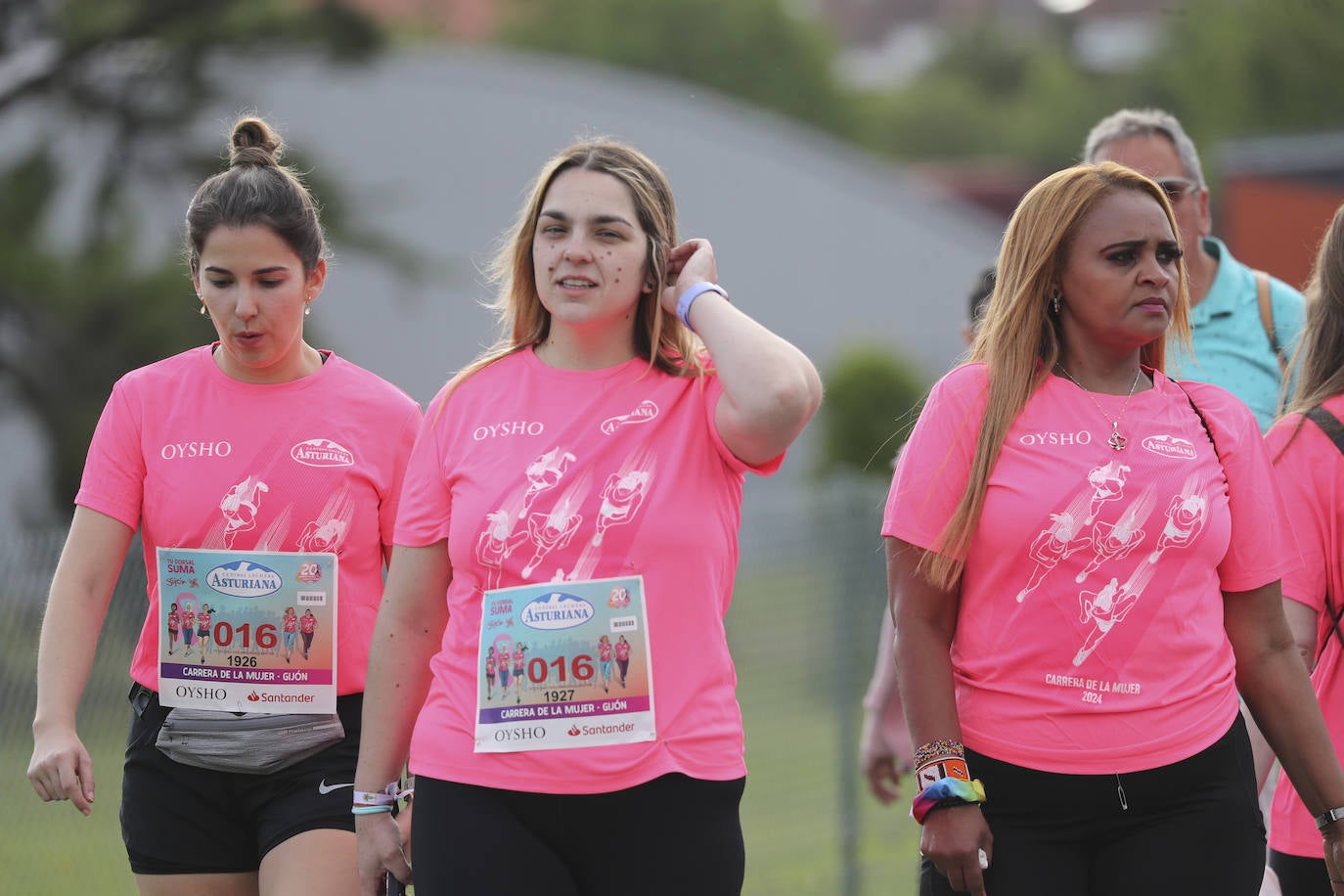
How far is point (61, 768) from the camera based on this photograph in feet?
11.3

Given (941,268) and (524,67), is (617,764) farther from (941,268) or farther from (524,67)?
(941,268)

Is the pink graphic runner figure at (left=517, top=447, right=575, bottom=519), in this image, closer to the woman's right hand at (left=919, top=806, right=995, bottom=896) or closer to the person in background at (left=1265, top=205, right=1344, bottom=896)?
the woman's right hand at (left=919, top=806, right=995, bottom=896)

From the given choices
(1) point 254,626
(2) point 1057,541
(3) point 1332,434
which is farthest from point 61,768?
(3) point 1332,434

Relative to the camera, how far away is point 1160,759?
3143mm

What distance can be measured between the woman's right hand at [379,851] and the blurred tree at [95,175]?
10531mm

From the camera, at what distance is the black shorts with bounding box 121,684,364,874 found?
3574 millimetres

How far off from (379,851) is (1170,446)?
1760mm

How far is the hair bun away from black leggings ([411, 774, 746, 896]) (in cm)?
162

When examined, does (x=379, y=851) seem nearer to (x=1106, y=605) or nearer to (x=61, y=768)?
(x=61, y=768)

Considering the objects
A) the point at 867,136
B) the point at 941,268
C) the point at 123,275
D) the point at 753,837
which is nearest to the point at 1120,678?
the point at 753,837

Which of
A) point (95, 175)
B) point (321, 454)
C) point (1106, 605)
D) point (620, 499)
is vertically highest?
point (95, 175)

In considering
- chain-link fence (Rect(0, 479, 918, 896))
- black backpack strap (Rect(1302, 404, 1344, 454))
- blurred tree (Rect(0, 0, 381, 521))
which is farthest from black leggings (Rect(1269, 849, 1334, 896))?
blurred tree (Rect(0, 0, 381, 521))

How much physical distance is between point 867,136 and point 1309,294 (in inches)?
2715

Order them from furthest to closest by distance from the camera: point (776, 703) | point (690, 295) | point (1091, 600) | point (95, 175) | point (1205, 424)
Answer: point (95, 175)
point (776, 703)
point (1205, 424)
point (690, 295)
point (1091, 600)
